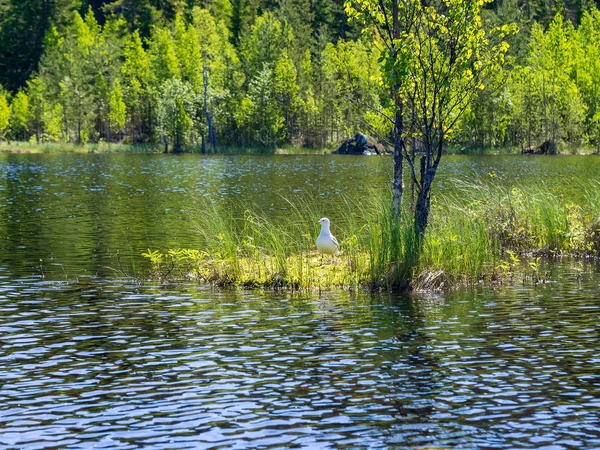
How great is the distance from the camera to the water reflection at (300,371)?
11.3 m

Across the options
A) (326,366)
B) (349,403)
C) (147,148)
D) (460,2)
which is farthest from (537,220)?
(147,148)

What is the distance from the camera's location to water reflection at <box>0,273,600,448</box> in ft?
36.9

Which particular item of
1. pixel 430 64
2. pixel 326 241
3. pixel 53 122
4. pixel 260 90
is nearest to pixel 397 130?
pixel 430 64

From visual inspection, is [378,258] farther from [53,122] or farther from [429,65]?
[53,122]

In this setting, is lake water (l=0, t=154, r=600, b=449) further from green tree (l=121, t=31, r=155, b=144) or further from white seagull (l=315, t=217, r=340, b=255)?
green tree (l=121, t=31, r=155, b=144)

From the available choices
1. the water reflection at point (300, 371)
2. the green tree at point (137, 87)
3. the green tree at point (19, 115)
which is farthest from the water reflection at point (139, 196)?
the green tree at point (19, 115)

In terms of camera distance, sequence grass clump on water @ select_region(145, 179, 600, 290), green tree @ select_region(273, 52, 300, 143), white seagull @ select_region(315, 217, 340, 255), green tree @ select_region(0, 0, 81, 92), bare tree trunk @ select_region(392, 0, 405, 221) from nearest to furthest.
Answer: grass clump on water @ select_region(145, 179, 600, 290) < bare tree trunk @ select_region(392, 0, 405, 221) < white seagull @ select_region(315, 217, 340, 255) < green tree @ select_region(273, 52, 300, 143) < green tree @ select_region(0, 0, 81, 92)

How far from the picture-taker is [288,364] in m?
14.6

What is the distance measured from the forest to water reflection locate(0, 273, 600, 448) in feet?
309

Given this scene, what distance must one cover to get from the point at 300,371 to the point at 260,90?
115 meters

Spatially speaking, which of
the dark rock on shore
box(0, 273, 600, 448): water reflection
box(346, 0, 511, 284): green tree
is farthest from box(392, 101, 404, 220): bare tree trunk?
the dark rock on shore

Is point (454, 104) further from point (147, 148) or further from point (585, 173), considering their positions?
point (147, 148)

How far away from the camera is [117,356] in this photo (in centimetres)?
1527

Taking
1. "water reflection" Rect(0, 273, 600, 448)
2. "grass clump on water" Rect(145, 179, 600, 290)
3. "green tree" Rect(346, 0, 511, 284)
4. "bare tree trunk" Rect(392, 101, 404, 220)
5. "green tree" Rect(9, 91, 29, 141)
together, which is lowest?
"water reflection" Rect(0, 273, 600, 448)
